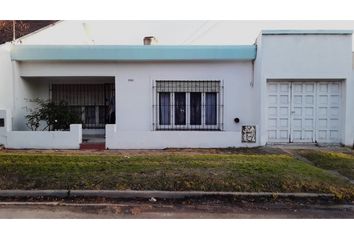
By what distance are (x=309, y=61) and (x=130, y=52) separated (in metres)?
6.40

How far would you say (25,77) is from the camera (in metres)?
12.1

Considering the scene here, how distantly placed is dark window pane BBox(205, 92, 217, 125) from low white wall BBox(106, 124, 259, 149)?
1.47m

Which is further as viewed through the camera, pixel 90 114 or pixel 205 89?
pixel 90 114

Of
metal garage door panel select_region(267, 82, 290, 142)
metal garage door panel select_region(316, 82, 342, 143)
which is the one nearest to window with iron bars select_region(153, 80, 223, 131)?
metal garage door panel select_region(267, 82, 290, 142)

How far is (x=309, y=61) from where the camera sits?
10523 millimetres

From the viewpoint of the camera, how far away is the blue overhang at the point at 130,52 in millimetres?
11359

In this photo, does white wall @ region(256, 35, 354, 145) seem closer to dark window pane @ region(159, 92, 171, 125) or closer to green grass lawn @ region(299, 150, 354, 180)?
green grass lawn @ region(299, 150, 354, 180)

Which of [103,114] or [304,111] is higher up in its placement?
[304,111]

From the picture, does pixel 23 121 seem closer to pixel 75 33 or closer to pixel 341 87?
pixel 75 33

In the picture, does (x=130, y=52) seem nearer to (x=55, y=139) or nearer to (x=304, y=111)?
(x=55, y=139)

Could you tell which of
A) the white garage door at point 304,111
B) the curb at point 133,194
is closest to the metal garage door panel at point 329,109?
the white garage door at point 304,111

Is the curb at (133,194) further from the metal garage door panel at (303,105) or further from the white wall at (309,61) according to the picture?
the metal garage door panel at (303,105)

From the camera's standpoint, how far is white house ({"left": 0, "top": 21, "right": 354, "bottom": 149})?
10.5 meters

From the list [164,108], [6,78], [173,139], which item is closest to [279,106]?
[173,139]
